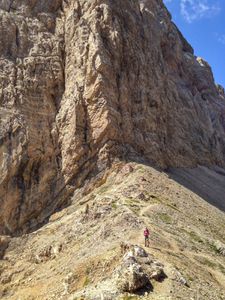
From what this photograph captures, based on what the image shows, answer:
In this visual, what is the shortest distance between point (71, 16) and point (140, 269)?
53.2 meters

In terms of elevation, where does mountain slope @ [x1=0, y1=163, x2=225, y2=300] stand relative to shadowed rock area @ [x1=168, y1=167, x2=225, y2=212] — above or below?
below

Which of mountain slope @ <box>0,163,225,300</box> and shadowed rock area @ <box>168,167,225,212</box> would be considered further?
shadowed rock area @ <box>168,167,225,212</box>

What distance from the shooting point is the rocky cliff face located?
6006 centimetres

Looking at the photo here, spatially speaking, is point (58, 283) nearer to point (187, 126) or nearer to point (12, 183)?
point (12, 183)

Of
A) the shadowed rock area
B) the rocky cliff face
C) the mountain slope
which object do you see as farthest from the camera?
the shadowed rock area

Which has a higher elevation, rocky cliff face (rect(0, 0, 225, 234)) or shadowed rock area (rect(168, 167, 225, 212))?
Answer: rocky cliff face (rect(0, 0, 225, 234))

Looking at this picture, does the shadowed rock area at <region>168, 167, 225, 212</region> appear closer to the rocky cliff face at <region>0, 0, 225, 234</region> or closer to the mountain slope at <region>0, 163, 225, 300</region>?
the rocky cliff face at <region>0, 0, 225, 234</region>

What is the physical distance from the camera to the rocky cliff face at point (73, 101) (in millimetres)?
60062

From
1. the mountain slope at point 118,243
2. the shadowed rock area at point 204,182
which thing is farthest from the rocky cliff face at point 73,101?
the mountain slope at point 118,243

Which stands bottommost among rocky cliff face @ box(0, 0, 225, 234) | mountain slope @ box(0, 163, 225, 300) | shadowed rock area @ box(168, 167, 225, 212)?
mountain slope @ box(0, 163, 225, 300)

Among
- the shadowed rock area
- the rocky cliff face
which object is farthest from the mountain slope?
the shadowed rock area

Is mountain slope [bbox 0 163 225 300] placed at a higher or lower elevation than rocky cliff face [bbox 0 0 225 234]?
lower

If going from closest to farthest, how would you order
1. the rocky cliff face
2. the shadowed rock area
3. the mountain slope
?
the mountain slope → the rocky cliff face → the shadowed rock area

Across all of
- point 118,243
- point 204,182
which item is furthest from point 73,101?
point 118,243
